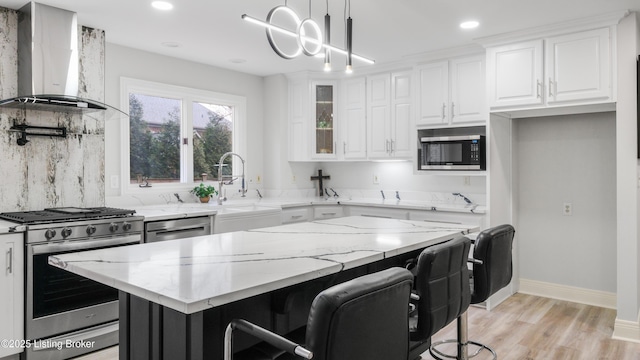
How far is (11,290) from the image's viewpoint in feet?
9.15

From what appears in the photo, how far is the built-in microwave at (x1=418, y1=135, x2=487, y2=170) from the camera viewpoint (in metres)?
4.17

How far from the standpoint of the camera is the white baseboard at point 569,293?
13.4 feet

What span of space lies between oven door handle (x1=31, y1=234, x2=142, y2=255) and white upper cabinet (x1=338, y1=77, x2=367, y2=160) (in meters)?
2.73

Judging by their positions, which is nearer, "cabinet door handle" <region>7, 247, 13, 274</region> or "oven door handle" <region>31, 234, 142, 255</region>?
"cabinet door handle" <region>7, 247, 13, 274</region>

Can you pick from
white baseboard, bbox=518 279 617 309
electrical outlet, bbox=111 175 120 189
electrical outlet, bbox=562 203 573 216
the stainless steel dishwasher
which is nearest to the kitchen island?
the stainless steel dishwasher

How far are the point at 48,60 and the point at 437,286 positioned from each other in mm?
3141

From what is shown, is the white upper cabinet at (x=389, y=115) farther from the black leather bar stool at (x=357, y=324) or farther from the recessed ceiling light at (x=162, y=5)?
the black leather bar stool at (x=357, y=324)

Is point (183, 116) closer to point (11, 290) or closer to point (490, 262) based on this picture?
point (11, 290)

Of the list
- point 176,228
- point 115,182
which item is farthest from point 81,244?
point 115,182

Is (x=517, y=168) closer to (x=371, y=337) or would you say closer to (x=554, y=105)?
(x=554, y=105)

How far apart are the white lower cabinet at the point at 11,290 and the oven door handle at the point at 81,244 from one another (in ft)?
0.34

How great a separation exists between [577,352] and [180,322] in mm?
2874

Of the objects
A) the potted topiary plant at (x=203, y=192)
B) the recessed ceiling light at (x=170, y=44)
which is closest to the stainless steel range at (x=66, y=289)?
the potted topiary plant at (x=203, y=192)

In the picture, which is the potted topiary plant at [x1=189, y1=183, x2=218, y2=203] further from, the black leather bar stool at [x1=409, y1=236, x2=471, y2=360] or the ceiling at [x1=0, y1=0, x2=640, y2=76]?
the black leather bar stool at [x1=409, y1=236, x2=471, y2=360]
